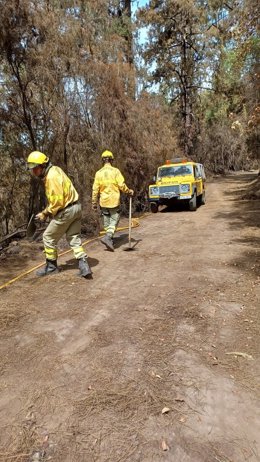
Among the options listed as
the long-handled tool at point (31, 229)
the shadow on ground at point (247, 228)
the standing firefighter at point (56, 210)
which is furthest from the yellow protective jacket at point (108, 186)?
the long-handled tool at point (31, 229)

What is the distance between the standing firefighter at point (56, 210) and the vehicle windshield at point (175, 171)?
8.27 metres

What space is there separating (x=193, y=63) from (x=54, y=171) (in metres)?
24.1

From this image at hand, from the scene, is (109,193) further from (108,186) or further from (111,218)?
(111,218)

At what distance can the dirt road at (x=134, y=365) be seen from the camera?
2555mm

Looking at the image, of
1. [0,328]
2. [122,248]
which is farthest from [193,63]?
[0,328]

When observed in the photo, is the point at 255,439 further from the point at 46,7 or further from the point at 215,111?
the point at 215,111

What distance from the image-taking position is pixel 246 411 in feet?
9.14

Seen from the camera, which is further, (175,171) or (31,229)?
(175,171)

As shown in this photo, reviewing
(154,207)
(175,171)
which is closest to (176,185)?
(175,171)

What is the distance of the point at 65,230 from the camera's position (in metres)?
6.16

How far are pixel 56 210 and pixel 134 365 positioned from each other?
3.08m

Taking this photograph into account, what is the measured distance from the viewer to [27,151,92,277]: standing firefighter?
5711mm

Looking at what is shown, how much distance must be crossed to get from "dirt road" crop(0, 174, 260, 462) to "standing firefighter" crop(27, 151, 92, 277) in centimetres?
30

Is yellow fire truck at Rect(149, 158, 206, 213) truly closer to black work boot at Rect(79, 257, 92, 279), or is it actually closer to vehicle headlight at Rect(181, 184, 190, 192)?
vehicle headlight at Rect(181, 184, 190, 192)
